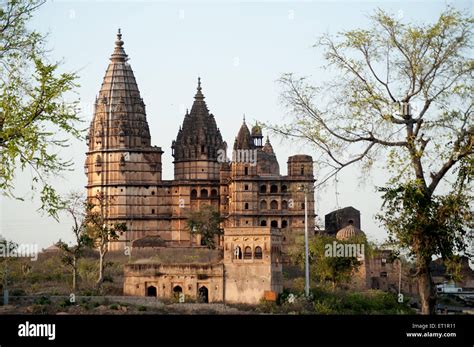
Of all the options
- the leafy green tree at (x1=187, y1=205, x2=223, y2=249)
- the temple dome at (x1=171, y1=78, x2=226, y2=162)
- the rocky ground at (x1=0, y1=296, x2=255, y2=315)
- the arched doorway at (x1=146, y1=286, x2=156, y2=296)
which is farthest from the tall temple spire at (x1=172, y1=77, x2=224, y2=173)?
the rocky ground at (x1=0, y1=296, x2=255, y2=315)

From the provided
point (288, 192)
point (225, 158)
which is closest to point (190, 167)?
point (225, 158)

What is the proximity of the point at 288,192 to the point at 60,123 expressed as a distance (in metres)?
52.8

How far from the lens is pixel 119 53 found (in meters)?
69.9

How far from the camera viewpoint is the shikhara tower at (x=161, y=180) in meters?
67.2

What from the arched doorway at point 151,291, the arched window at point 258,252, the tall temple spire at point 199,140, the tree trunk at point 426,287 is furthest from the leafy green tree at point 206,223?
the tree trunk at point 426,287

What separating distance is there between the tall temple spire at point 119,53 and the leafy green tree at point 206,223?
11624 millimetres

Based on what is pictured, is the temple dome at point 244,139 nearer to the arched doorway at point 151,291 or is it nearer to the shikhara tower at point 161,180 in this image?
the shikhara tower at point 161,180

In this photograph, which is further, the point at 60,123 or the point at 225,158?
the point at 225,158

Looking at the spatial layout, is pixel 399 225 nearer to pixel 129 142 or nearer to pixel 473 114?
pixel 473 114

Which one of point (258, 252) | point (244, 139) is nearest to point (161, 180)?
point (244, 139)

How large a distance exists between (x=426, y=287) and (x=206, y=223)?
173ft

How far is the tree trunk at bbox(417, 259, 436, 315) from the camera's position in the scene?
14.8 meters

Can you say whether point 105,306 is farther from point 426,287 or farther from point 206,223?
point 206,223
